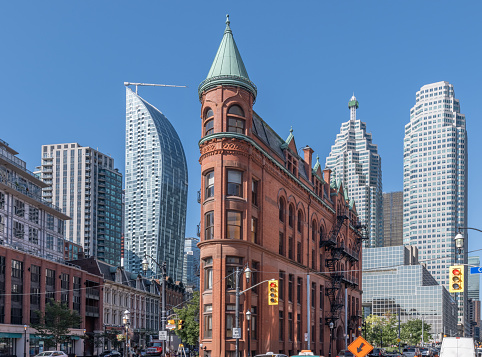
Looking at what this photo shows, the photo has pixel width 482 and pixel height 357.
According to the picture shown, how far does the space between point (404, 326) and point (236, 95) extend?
99615 millimetres

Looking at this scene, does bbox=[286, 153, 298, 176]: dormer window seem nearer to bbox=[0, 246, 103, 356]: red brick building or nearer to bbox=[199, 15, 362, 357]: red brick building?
bbox=[199, 15, 362, 357]: red brick building

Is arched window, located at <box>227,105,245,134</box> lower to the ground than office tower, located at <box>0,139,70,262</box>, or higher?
higher

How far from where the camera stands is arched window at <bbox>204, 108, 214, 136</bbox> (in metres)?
51.6

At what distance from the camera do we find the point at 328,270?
7275cm

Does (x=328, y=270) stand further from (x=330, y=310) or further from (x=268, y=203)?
(x=268, y=203)

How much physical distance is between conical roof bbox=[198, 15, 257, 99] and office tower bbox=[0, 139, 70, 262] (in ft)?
152

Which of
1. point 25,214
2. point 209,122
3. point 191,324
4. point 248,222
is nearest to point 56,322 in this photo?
point 191,324

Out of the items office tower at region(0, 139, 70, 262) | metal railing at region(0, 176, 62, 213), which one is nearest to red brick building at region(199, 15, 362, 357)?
office tower at region(0, 139, 70, 262)

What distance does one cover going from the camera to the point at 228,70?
2025 inches

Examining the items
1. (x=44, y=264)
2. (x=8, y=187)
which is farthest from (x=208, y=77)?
(x=8, y=187)

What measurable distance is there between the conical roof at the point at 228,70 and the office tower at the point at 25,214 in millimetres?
46428

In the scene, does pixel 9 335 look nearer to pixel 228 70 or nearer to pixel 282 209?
pixel 282 209

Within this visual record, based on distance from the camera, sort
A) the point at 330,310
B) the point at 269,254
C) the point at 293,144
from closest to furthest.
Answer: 1. the point at 269,254
2. the point at 293,144
3. the point at 330,310

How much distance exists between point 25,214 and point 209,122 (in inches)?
2282
